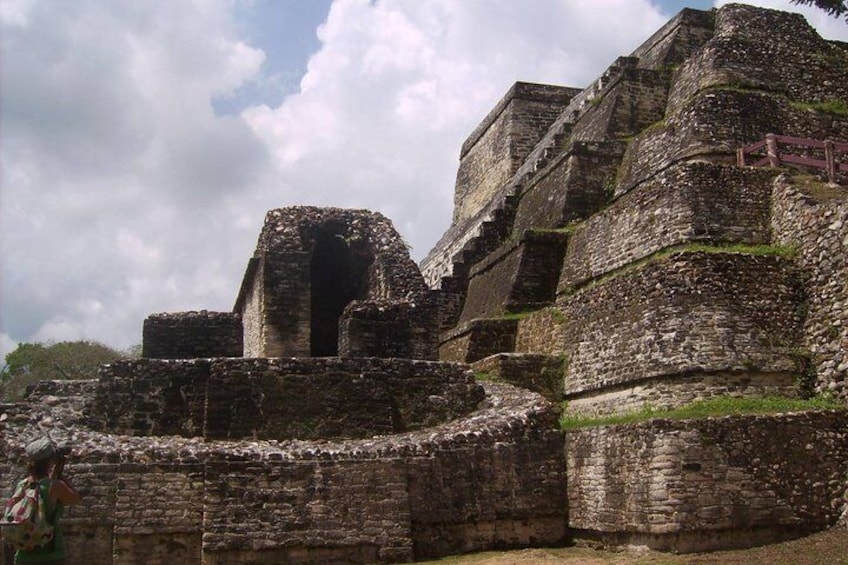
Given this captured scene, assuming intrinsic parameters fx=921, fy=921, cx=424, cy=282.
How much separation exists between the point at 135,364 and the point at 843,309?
8.86 metres

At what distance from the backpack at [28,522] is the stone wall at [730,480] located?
20.7ft

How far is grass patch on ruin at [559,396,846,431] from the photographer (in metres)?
10.6

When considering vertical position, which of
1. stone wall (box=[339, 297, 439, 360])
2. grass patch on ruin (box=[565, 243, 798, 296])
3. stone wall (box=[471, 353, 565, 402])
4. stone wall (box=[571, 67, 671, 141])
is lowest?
stone wall (box=[471, 353, 565, 402])

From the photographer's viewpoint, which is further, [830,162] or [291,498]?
[830,162]

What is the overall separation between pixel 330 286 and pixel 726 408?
8438 mm

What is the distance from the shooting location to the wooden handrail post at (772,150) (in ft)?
45.6

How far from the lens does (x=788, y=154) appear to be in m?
14.5

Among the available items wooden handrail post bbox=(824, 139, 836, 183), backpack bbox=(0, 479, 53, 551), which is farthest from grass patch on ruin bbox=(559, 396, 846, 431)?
backpack bbox=(0, 479, 53, 551)

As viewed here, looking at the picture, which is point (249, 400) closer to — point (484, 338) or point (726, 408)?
point (484, 338)

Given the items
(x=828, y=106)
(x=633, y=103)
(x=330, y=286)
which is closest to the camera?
(x=828, y=106)

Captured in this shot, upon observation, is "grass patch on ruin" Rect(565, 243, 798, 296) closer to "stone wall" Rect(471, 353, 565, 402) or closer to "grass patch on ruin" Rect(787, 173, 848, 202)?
"grass patch on ruin" Rect(787, 173, 848, 202)

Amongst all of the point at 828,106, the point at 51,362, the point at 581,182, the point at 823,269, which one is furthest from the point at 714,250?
the point at 51,362

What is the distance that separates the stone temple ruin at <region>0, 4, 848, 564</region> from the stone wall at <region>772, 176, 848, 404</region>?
30 millimetres

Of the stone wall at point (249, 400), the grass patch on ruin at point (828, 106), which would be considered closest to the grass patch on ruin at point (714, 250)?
the stone wall at point (249, 400)
